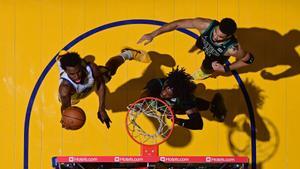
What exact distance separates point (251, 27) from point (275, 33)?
19cm

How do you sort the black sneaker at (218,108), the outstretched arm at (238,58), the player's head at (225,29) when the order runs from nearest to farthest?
the player's head at (225,29), the outstretched arm at (238,58), the black sneaker at (218,108)

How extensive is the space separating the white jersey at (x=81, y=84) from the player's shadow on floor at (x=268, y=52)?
1143 millimetres

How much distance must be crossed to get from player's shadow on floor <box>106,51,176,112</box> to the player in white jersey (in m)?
0.06

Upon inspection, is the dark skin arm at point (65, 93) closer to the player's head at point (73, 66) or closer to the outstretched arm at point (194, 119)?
the player's head at point (73, 66)

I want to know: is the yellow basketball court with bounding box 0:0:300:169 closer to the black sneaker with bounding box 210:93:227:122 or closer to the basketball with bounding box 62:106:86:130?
the black sneaker with bounding box 210:93:227:122

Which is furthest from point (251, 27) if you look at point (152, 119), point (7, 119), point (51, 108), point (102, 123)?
point (7, 119)

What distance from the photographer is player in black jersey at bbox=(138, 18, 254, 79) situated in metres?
4.21

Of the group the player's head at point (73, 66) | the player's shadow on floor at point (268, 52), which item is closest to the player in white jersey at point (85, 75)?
the player's head at point (73, 66)

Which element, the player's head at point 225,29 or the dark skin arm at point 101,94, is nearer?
the player's head at point 225,29

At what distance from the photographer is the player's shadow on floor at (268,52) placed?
4402 mm

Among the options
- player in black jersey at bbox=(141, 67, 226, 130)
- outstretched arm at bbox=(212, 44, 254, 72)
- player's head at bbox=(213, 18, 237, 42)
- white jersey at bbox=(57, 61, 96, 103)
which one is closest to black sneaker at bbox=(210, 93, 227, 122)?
player in black jersey at bbox=(141, 67, 226, 130)

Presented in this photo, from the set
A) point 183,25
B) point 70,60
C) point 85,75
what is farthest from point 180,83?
point 70,60

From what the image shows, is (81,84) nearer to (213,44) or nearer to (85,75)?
(85,75)

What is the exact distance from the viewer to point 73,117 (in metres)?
4.16
